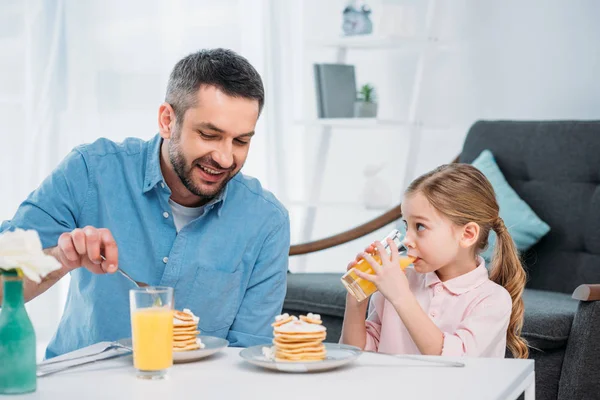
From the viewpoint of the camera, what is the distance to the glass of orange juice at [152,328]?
130cm

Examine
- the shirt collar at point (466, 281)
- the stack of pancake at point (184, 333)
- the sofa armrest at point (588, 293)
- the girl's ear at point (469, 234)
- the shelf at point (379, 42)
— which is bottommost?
the sofa armrest at point (588, 293)

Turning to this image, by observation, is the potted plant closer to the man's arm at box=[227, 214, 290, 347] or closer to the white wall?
the white wall

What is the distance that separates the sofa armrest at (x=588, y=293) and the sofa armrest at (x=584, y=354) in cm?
3

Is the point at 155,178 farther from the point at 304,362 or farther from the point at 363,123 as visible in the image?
the point at 363,123

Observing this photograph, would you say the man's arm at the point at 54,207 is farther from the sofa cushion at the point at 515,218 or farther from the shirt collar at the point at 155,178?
the sofa cushion at the point at 515,218

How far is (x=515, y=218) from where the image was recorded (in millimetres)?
3082

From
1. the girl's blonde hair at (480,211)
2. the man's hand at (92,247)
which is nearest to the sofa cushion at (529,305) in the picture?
the girl's blonde hair at (480,211)

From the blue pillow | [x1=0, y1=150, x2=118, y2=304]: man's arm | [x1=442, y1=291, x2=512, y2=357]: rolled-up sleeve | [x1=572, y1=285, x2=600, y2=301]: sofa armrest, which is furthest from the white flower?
the blue pillow

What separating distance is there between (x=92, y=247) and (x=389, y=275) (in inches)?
21.7

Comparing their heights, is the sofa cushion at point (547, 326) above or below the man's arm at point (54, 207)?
below

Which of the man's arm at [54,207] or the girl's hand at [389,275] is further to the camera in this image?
the man's arm at [54,207]

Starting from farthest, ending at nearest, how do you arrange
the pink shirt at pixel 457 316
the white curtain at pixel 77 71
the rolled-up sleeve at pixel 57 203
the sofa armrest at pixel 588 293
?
1. the white curtain at pixel 77 71
2. the sofa armrest at pixel 588 293
3. the rolled-up sleeve at pixel 57 203
4. the pink shirt at pixel 457 316

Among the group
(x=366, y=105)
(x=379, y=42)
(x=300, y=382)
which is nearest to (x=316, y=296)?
(x=366, y=105)

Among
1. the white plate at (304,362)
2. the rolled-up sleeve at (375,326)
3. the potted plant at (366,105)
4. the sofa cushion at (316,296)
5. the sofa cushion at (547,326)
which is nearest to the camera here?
the white plate at (304,362)
